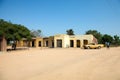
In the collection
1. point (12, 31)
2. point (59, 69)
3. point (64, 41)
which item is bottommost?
point (59, 69)

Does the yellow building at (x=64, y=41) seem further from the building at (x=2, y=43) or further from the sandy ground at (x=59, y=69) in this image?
the sandy ground at (x=59, y=69)

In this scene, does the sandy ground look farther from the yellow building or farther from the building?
the yellow building

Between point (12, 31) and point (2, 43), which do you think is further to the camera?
point (12, 31)

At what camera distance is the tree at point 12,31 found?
39.6 meters

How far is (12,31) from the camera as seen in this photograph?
41.4m

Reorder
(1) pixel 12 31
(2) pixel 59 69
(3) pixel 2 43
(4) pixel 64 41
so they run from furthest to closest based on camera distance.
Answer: (4) pixel 64 41, (1) pixel 12 31, (3) pixel 2 43, (2) pixel 59 69

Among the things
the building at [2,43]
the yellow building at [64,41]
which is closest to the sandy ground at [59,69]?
the building at [2,43]

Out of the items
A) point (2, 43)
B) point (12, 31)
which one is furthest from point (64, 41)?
point (2, 43)

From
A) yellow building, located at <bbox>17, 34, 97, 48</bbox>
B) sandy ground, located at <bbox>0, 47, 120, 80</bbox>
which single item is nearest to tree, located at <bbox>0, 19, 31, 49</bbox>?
yellow building, located at <bbox>17, 34, 97, 48</bbox>

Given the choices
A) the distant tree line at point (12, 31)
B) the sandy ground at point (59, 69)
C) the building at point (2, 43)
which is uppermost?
the distant tree line at point (12, 31)

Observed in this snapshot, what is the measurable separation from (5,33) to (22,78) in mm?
30858

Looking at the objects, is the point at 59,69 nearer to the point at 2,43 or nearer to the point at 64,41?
the point at 2,43

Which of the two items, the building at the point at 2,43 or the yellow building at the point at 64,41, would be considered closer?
the building at the point at 2,43

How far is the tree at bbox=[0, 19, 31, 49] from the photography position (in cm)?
3959
